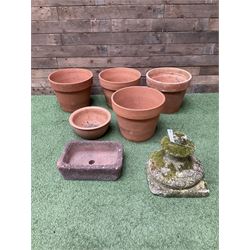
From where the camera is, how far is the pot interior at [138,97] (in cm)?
215

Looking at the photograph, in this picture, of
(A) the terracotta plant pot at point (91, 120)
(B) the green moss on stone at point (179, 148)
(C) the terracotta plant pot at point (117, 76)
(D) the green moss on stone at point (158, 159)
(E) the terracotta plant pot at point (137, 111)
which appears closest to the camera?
(B) the green moss on stone at point (179, 148)

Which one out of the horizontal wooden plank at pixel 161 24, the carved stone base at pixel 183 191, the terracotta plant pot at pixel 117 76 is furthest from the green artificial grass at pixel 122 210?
the horizontal wooden plank at pixel 161 24

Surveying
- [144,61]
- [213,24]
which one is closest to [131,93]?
[144,61]

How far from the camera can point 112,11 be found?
2398 mm

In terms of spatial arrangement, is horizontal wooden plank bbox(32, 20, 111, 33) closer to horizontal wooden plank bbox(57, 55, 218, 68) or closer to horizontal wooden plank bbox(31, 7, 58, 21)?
horizontal wooden plank bbox(31, 7, 58, 21)

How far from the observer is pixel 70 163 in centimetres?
184

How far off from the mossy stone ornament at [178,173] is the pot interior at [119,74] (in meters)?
1.09

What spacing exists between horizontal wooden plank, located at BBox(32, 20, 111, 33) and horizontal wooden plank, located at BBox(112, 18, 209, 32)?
0.34 feet

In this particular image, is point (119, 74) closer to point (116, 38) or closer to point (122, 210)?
point (116, 38)

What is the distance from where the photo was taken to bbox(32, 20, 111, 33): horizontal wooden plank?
2.46 meters

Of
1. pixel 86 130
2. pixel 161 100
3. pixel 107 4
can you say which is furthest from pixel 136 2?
pixel 86 130

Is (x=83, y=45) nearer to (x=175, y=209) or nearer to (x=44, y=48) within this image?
(x=44, y=48)

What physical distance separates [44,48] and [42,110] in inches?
24.1

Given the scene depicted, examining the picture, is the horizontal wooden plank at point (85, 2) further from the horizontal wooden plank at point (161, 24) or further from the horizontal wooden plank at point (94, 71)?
the horizontal wooden plank at point (94, 71)
